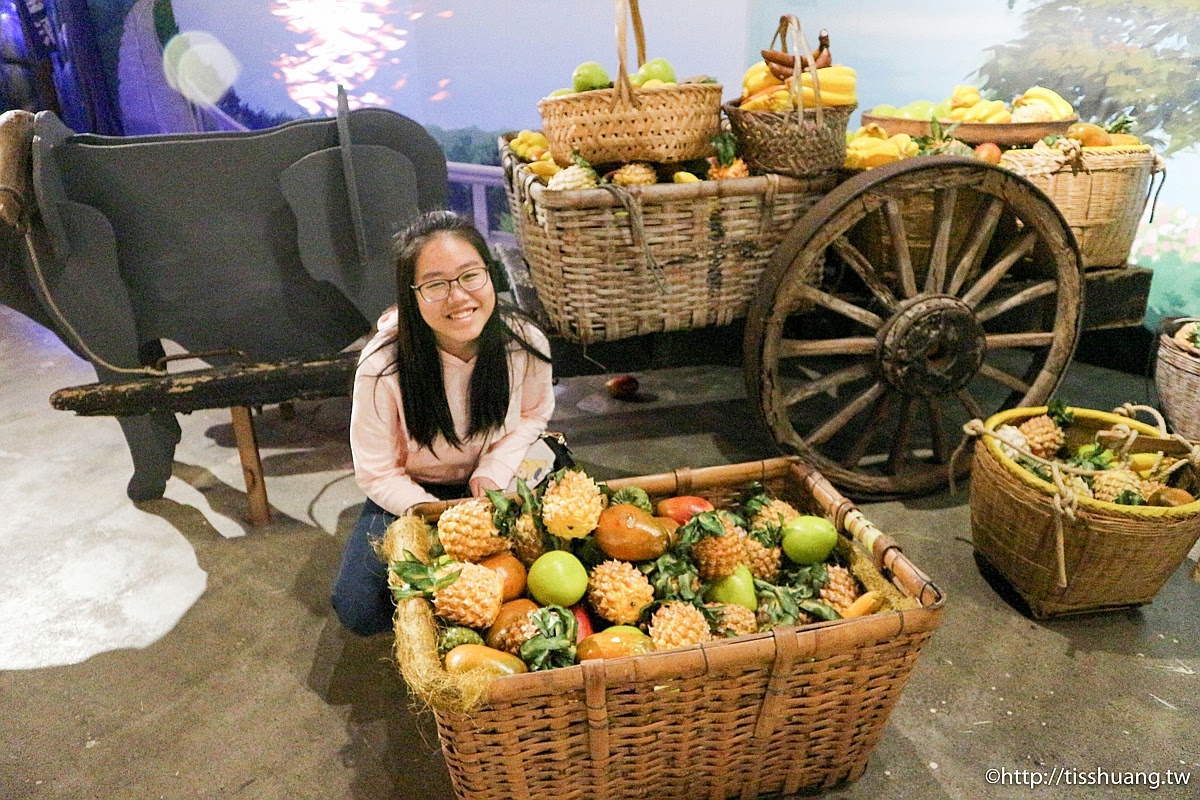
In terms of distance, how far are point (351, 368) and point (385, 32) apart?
11.0 feet

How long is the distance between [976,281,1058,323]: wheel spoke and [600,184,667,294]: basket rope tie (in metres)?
1.23

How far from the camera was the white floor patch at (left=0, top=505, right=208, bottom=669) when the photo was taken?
2359mm

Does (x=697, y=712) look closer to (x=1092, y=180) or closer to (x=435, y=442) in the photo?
(x=435, y=442)

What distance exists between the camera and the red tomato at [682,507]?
6.00ft

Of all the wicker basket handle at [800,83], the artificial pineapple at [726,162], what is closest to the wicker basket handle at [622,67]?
the artificial pineapple at [726,162]

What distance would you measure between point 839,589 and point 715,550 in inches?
11.7

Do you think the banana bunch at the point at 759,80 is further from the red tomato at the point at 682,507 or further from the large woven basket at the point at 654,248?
the red tomato at the point at 682,507

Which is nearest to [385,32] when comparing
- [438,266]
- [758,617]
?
[438,266]

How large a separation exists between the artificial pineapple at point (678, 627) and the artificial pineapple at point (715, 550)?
12 centimetres

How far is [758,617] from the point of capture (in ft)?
5.49

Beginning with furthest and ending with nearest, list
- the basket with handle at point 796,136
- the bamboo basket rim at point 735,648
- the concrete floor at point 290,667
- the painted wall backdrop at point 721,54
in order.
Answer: the painted wall backdrop at point 721,54
the basket with handle at point 796,136
the concrete floor at point 290,667
the bamboo basket rim at point 735,648

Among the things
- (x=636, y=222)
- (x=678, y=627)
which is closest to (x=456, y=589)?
(x=678, y=627)

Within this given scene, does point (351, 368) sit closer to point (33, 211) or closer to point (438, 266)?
point (438, 266)

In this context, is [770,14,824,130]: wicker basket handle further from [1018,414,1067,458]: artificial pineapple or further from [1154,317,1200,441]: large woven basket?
[1154,317,1200,441]: large woven basket
